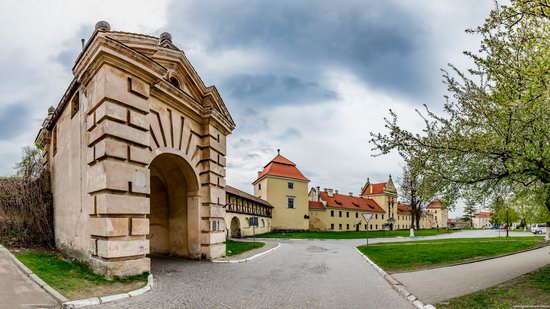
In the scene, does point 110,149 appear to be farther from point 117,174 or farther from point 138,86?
point 138,86

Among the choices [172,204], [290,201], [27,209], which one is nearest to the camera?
[27,209]

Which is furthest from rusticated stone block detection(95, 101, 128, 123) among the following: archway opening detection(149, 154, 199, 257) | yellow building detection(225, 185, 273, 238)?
yellow building detection(225, 185, 273, 238)

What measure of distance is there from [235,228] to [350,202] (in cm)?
4223

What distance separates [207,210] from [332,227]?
55.9 metres

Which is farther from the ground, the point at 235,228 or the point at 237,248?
the point at 237,248

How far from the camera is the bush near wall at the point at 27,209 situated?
12602 mm

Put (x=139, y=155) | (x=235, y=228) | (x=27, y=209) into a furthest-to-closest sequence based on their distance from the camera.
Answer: (x=235, y=228) → (x=27, y=209) → (x=139, y=155)

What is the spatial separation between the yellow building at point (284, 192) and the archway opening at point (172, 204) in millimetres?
39456

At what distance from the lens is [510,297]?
26.2ft

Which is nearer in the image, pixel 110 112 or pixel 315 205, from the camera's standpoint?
pixel 110 112

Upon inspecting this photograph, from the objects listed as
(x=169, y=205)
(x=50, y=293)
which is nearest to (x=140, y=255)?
(x=50, y=293)

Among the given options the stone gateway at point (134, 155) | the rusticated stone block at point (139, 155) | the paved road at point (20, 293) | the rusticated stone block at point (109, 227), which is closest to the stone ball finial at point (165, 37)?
the stone gateway at point (134, 155)

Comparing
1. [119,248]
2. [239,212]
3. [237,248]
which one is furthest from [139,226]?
[239,212]

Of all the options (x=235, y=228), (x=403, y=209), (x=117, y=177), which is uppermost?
(x=117, y=177)
